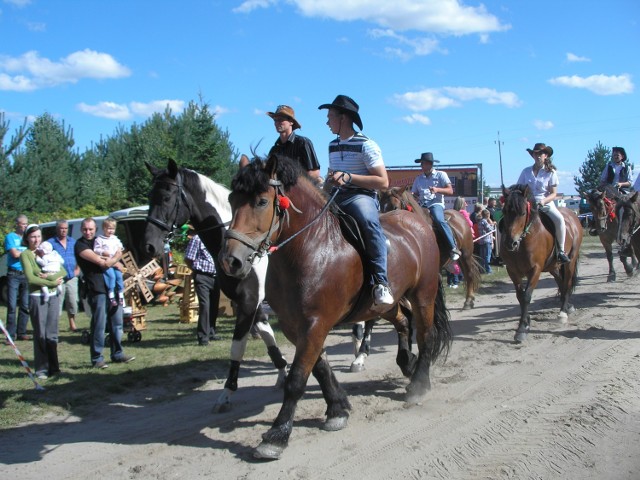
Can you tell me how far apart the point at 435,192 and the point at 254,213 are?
619cm

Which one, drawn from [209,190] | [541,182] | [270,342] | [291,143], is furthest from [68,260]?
[541,182]

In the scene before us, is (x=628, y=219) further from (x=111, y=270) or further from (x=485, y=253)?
(x=111, y=270)

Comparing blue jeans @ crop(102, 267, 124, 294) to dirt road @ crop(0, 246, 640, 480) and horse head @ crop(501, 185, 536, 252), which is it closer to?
dirt road @ crop(0, 246, 640, 480)

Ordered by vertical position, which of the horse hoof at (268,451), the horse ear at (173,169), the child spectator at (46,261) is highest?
the horse ear at (173,169)

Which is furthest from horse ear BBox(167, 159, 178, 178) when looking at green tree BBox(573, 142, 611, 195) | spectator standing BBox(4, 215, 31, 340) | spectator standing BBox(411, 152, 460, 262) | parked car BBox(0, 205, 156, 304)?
green tree BBox(573, 142, 611, 195)

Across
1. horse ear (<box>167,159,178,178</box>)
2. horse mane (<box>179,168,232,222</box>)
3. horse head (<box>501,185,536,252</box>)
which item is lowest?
horse head (<box>501,185,536,252</box>)

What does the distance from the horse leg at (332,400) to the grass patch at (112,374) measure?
87.4 inches

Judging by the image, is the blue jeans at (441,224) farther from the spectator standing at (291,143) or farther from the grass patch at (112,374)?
the spectator standing at (291,143)

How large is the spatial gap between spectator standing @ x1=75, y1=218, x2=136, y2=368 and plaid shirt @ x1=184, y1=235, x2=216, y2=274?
1.72 meters

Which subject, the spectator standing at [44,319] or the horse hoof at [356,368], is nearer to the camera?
the horse hoof at [356,368]

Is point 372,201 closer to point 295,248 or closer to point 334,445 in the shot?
point 295,248

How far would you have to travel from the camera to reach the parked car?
49.7ft

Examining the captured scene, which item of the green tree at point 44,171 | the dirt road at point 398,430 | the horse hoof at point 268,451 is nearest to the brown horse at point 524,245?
the dirt road at point 398,430

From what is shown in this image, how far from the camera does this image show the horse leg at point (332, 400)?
16.1ft
